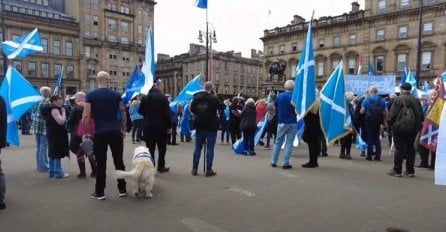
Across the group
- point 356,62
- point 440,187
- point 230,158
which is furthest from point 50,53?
point 440,187

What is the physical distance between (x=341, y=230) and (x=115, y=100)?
372 centimetres

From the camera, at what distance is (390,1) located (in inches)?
2000

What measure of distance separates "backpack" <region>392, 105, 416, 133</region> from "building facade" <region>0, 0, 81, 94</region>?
67.7 m

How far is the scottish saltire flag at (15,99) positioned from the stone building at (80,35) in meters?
62.4

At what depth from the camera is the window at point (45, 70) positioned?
67.9 metres

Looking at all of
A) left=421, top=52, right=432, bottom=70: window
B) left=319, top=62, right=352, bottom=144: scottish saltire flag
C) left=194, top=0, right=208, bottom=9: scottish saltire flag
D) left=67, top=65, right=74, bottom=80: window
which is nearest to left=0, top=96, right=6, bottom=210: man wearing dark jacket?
left=319, top=62, right=352, bottom=144: scottish saltire flag

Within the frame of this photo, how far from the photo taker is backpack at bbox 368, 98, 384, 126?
33.1 feet

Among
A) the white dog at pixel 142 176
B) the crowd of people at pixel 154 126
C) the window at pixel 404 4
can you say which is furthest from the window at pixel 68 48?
the white dog at pixel 142 176

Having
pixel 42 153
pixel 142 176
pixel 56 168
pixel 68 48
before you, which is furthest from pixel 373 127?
pixel 68 48

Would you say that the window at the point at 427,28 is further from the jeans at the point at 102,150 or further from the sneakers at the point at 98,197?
the sneakers at the point at 98,197

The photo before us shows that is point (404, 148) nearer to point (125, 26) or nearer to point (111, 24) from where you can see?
point (111, 24)

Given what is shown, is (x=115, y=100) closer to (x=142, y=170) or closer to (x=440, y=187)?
→ (x=142, y=170)

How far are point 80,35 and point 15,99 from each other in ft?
230

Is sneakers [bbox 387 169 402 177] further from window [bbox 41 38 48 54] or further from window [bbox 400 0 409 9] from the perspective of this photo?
window [bbox 41 38 48 54]
